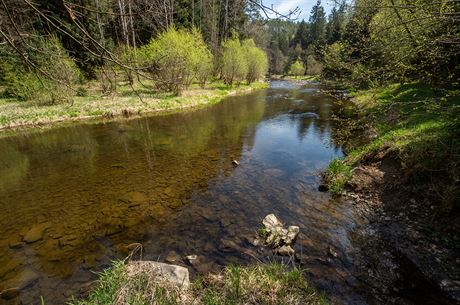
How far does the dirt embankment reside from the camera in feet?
16.7

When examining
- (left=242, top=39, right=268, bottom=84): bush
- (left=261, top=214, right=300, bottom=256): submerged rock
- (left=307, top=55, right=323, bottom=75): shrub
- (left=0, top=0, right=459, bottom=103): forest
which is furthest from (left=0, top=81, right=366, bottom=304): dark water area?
(left=307, top=55, right=323, bottom=75): shrub

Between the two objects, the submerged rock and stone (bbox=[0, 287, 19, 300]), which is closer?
stone (bbox=[0, 287, 19, 300])

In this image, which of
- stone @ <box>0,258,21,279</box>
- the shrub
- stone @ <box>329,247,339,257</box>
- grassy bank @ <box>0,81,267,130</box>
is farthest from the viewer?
the shrub

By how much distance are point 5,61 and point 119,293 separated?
25.4 m

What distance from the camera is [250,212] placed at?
26.3 ft

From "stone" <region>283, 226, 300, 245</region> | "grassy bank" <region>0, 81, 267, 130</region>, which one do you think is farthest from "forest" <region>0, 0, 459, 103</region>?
"stone" <region>283, 226, 300, 245</region>

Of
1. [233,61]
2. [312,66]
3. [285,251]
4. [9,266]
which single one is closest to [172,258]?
[285,251]

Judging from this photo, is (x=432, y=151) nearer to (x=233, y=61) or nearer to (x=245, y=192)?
(x=245, y=192)

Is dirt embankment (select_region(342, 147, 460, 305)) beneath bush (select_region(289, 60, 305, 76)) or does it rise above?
beneath

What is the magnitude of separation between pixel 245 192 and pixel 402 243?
15.4 ft

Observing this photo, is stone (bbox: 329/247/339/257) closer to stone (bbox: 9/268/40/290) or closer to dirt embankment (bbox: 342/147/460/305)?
dirt embankment (bbox: 342/147/460/305)

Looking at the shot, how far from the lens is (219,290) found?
4.71 m

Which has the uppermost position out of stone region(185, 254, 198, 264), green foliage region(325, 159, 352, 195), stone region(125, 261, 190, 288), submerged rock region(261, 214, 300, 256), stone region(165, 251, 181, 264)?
stone region(125, 261, 190, 288)

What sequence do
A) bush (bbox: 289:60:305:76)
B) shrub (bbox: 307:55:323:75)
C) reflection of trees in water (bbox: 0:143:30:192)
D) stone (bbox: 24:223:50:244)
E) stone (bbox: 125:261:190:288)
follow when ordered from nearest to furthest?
1. stone (bbox: 125:261:190:288)
2. stone (bbox: 24:223:50:244)
3. reflection of trees in water (bbox: 0:143:30:192)
4. shrub (bbox: 307:55:323:75)
5. bush (bbox: 289:60:305:76)
